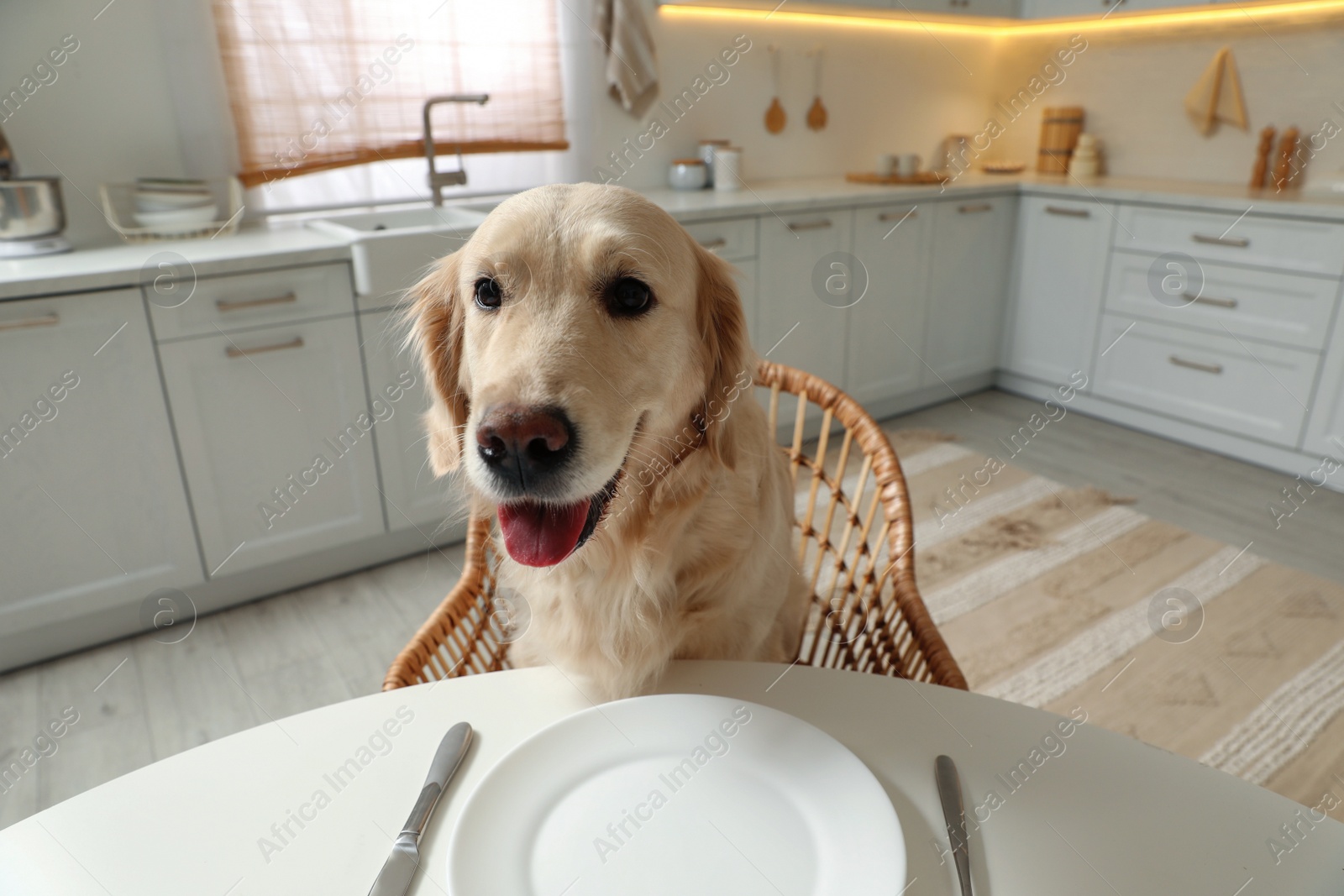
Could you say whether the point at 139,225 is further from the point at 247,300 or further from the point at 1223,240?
the point at 1223,240

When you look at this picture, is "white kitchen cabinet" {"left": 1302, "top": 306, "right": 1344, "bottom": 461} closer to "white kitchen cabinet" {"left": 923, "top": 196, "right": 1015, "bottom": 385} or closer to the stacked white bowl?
"white kitchen cabinet" {"left": 923, "top": 196, "right": 1015, "bottom": 385}

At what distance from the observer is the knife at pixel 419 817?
0.59 metres

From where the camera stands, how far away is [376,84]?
2.77 metres

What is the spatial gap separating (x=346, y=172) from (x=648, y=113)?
1.29 metres

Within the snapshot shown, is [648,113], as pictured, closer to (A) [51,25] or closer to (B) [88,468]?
(A) [51,25]

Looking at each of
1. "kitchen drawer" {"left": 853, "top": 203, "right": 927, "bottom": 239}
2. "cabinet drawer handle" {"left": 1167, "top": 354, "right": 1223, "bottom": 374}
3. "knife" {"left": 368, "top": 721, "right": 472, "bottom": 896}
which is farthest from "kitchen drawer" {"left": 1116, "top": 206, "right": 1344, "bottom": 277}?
"knife" {"left": 368, "top": 721, "right": 472, "bottom": 896}

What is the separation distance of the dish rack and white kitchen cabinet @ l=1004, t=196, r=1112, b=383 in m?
3.31

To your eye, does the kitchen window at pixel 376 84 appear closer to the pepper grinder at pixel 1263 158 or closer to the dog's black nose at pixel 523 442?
the dog's black nose at pixel 523 442

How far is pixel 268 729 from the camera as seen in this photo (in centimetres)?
75

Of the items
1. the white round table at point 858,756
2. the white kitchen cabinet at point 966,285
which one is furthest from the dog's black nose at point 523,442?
the white kitchen cabinet at point 966,285

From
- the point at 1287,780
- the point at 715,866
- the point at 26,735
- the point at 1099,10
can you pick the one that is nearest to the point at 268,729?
the point at 715,866

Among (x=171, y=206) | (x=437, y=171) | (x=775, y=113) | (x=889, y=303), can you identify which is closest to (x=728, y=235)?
(x=889, y=303)

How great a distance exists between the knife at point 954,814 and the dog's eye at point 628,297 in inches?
25.3

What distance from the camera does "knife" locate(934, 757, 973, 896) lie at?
0.59m
